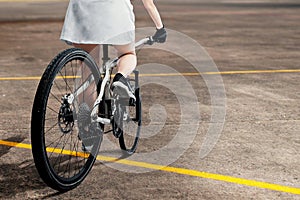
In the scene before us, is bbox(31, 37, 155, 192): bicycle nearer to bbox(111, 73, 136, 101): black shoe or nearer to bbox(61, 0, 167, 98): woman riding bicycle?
bbox(111, 73, 136, 101): black shoe

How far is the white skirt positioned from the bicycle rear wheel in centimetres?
21

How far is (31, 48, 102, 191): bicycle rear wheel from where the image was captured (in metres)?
4.23

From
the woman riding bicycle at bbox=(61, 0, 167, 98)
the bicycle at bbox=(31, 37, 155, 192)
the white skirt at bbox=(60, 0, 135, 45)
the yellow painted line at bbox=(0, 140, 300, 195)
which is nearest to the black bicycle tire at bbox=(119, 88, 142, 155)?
the bicycle at bbox=(31, 37, 155, 192)

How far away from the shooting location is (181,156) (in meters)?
5.71

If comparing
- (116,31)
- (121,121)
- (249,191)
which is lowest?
(249,191)

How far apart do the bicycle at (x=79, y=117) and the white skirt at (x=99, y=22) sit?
0.20m

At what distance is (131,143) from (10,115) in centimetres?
204

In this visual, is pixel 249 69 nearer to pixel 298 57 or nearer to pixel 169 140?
pixel 298 57

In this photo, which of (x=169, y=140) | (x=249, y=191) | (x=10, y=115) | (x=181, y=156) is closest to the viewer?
(x=249, y=191)

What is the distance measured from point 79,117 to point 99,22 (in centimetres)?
76

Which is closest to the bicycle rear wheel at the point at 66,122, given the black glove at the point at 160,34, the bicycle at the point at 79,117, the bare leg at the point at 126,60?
the bicycle at the point at 79,117

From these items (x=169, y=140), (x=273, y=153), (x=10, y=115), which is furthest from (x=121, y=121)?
(x=10, y=115)

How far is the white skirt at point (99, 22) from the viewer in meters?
4.83

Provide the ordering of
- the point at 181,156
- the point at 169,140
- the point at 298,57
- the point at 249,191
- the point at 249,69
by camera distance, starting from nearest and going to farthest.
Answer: the point at 249,191 → the point at 181,156 → the point at 169,140 → the point at 249,69 → the point at 298,57
